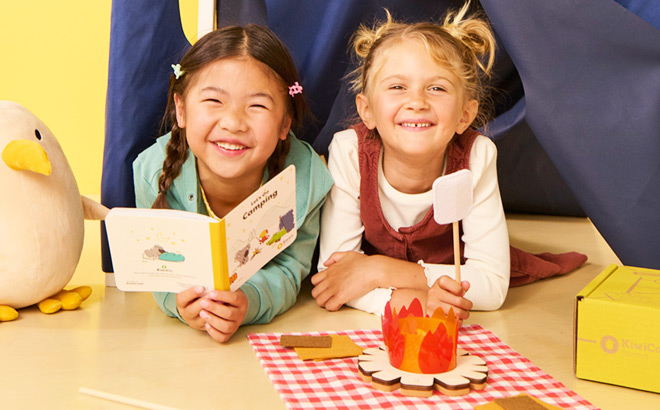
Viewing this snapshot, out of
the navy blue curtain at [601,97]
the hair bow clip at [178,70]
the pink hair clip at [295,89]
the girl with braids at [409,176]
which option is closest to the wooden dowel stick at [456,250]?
the girl with braids at [409,176]

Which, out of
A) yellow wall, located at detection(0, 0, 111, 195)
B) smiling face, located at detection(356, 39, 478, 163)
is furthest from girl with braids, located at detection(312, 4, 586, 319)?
yellow wall, located at detection(0, 0, 111, 195)

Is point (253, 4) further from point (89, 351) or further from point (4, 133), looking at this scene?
point (89, 351)

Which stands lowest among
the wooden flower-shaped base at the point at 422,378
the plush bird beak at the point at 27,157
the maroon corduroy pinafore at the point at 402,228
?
the wooden flower-shaped base at the point at 422,378

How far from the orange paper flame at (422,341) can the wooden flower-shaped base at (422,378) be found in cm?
1

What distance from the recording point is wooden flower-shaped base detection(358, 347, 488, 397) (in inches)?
42.6

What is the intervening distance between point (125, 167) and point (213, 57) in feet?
1.12

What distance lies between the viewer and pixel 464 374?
112 cm

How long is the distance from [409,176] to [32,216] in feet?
2.46

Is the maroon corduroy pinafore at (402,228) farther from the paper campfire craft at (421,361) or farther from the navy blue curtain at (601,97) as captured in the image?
the paper campfire craft at (421,361)

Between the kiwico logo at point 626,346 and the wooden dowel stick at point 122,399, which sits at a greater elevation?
the kiwico logo at point 626,346

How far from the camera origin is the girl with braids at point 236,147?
4.71ft

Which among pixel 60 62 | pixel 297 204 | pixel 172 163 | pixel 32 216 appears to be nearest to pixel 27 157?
pixel 32 216

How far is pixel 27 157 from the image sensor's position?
1.34m

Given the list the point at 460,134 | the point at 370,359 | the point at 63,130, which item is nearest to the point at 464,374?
the point at 370,359
